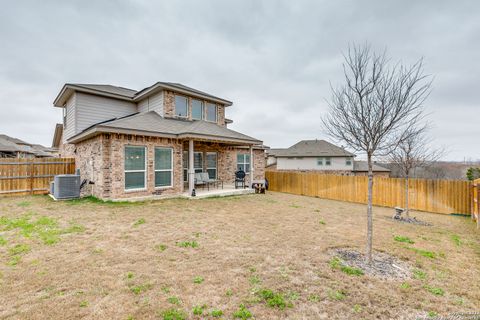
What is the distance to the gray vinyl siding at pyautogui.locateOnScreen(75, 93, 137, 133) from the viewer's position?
1180 centimetres

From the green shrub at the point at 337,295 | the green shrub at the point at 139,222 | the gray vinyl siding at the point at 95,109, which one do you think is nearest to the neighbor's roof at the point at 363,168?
the gray vinyl siding at the point at 95,109

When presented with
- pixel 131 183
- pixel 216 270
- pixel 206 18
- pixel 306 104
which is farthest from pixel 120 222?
pixel 306 104

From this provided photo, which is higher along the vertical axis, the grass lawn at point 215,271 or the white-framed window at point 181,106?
the white-framed window at point 181,106

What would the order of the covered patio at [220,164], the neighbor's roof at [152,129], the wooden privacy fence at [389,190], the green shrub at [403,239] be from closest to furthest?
the green shrub at [403,239] → the neighbor's roof at [152,129] → the wooden privacy fence at [389,190] → the covered patio at [220,164]

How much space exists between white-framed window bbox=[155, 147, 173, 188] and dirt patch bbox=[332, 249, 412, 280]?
775 cm

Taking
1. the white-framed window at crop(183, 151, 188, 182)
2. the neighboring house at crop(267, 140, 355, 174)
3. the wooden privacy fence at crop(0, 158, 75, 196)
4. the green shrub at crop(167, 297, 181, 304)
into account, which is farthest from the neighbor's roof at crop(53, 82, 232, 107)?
the neighboring house at crop(267, 140, 355, 174)

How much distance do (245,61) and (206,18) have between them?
4.98m

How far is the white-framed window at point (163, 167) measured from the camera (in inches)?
377

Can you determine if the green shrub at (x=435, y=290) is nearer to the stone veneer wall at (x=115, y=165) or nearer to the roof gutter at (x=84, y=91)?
the stone veneer wall at (x=115, y=165)

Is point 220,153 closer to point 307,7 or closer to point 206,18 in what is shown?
point 206,18

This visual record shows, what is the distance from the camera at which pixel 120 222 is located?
5953 mm

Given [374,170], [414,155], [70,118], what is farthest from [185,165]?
[374,170]

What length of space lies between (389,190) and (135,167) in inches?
515

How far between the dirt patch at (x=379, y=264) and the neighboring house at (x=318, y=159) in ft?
84.4
